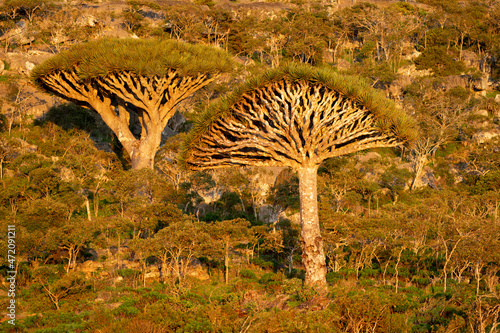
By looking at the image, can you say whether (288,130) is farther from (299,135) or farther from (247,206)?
(247,206)

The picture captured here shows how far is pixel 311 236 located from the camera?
12.5 meters

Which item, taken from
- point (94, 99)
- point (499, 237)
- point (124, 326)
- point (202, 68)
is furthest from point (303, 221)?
point (94, 99)

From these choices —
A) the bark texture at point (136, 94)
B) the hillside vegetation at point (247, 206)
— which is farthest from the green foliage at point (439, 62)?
the bark texture at point (136, 94)

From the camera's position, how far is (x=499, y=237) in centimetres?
1491

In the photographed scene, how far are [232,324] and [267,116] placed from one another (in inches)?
235

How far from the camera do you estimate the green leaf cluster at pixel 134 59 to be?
19516mm

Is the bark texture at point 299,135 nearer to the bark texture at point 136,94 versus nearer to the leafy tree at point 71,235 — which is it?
the leafy tree at point 71,235

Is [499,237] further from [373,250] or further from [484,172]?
[484,172]

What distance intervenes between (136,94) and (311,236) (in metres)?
11.7

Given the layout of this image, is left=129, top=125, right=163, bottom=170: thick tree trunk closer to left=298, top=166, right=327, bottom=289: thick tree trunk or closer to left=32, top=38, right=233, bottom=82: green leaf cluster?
left=32, top=38, right=233, bottom=82: green leaf cluster

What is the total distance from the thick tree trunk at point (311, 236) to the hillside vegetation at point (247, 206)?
439 millimetres

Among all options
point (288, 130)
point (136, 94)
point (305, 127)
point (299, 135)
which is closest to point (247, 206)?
point (136, 94)

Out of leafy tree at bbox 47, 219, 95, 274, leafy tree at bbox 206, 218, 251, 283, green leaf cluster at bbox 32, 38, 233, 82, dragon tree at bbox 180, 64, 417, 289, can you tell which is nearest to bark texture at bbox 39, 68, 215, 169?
green leaf cluster at bbox 32, 38, 233, 82

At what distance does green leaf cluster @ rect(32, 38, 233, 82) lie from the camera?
19516mm
